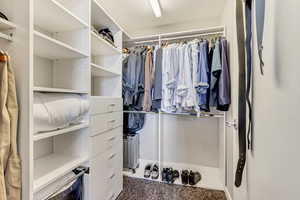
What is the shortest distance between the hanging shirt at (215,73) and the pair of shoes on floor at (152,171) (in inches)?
47.1

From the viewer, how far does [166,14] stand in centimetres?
219

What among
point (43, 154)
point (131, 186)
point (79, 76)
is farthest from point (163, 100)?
point (43, 154)

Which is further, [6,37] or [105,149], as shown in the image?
[105,149]

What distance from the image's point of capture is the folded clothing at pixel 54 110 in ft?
2.89

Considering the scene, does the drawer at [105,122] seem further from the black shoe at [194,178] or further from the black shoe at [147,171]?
the black shoe at [194,178]

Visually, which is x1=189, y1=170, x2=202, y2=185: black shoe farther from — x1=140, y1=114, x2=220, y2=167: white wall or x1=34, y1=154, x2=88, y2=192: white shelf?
x1=34, y1=154, x2=88, y2=192: white shelf

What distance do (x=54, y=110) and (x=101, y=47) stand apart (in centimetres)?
96

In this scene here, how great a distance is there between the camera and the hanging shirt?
1.65m

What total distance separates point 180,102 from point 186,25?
54.3 inches

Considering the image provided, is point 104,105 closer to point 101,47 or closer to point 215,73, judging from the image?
point 101,47

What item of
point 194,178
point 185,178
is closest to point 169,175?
point 185,178

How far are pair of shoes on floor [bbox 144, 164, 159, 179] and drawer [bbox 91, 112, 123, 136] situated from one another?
854 mm

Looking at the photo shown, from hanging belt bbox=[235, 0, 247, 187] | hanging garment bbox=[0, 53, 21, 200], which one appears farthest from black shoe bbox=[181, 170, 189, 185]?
hanging garment bbox=[0, 53, 21, 200]

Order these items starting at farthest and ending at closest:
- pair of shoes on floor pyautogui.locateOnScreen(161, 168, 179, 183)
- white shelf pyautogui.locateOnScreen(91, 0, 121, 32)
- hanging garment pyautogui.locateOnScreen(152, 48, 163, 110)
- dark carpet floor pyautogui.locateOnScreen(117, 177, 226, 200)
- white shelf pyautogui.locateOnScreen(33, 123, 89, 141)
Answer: pair of shoes on floor pyautogui.locateOnScreen(161, 168, 179, 183) → hanging garment pyautogui.locateOnScreen(152, 48, 163, 110) → dark carpet floor pyautogui.locateOnScreen(117, 177, 226, 200) → white shelf pyautogui.locateOnScreen(91, 0, 121, 32) → white shelf pyautogui.locateOnScreen(33, 123, 89, 141)
